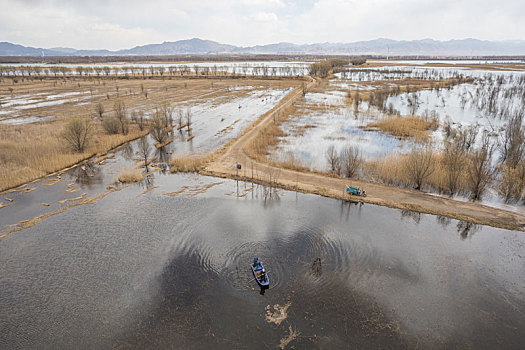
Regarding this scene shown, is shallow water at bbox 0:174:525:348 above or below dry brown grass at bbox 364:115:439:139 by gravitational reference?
below

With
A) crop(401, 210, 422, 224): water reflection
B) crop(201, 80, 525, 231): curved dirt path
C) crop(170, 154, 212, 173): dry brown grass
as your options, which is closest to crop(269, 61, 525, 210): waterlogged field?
crop(201, 80, 525, 231): curved dirt path

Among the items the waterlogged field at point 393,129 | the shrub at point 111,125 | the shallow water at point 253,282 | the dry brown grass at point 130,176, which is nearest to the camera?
the shallow water at point 253,282

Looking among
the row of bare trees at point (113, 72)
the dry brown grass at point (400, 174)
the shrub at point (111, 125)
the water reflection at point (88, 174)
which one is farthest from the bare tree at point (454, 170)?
the row of bare trees at point (113, 72)

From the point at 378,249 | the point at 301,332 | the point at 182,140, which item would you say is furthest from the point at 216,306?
the point at 182,140

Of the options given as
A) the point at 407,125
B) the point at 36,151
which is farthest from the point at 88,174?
the point at 407,125

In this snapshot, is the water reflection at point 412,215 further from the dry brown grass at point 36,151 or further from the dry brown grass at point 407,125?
the dry brown grass at point 36,151

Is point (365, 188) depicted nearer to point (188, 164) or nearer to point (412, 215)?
point (412, 215)

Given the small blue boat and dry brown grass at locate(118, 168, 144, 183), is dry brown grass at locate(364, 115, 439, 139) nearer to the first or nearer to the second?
the small blue boat
